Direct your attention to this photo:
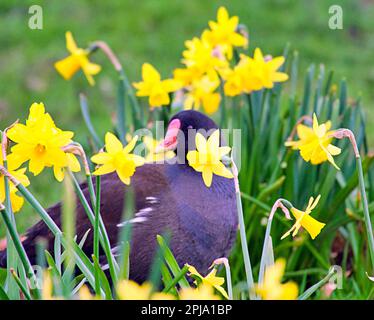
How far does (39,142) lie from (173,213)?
0.92 m

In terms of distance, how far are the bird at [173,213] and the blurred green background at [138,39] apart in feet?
7.86

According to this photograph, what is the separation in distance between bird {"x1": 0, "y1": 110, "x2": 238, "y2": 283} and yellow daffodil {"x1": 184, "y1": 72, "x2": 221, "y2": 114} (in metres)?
0.48

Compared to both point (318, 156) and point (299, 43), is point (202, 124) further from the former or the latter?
point (299, 43)

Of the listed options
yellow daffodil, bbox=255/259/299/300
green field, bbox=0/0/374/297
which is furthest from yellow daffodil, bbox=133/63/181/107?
green field, bbox=0/0/374/297

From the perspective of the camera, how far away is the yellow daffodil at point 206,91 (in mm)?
3268

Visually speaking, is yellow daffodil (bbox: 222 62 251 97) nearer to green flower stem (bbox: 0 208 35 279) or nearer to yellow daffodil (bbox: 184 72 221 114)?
yellow daffodil (bbox: 184 72 221 114)

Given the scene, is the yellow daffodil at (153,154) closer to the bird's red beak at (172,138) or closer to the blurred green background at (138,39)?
the bird's red beak at (172,138)

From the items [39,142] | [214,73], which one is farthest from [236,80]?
[39,142]

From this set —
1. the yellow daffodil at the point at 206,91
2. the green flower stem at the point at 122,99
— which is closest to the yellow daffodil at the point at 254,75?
the yellow daffodil at the point at 206,91

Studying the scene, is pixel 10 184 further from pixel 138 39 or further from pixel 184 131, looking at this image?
pixel 138 39

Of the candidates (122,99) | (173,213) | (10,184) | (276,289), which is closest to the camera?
(276,289)

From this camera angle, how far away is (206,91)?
3.28 m
